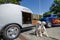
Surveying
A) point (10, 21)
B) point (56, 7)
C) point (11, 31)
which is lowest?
point (11, 31)

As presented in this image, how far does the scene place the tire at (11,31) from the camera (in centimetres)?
916

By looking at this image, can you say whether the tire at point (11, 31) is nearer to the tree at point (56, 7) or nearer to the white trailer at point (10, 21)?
the white trailer at point (10, 21)

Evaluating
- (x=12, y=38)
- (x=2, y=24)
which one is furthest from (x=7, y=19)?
(x=12, y=38)

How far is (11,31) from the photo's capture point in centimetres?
940

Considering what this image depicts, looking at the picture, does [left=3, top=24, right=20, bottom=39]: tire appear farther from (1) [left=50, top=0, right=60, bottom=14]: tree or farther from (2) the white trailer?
(1) [left=50, top=0, right=60, bottom=14]: tree

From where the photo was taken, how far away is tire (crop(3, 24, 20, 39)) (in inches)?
361

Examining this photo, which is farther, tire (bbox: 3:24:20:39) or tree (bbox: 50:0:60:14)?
tree (bbox: 50:0:60:14)

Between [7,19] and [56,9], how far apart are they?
5926 cm

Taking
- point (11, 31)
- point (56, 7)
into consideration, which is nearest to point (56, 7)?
point (56, 7)

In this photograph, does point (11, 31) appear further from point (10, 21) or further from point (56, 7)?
point (56, 7)

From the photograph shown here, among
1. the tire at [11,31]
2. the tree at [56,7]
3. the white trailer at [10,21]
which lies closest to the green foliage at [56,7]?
the tree at [56,7]

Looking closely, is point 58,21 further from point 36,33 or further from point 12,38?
point 12,38

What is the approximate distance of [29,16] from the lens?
12.6 metres

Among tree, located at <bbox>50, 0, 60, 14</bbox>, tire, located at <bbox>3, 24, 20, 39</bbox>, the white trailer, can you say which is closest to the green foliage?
tree, located at <bbox>50, 0, 60, 14</bbox>
